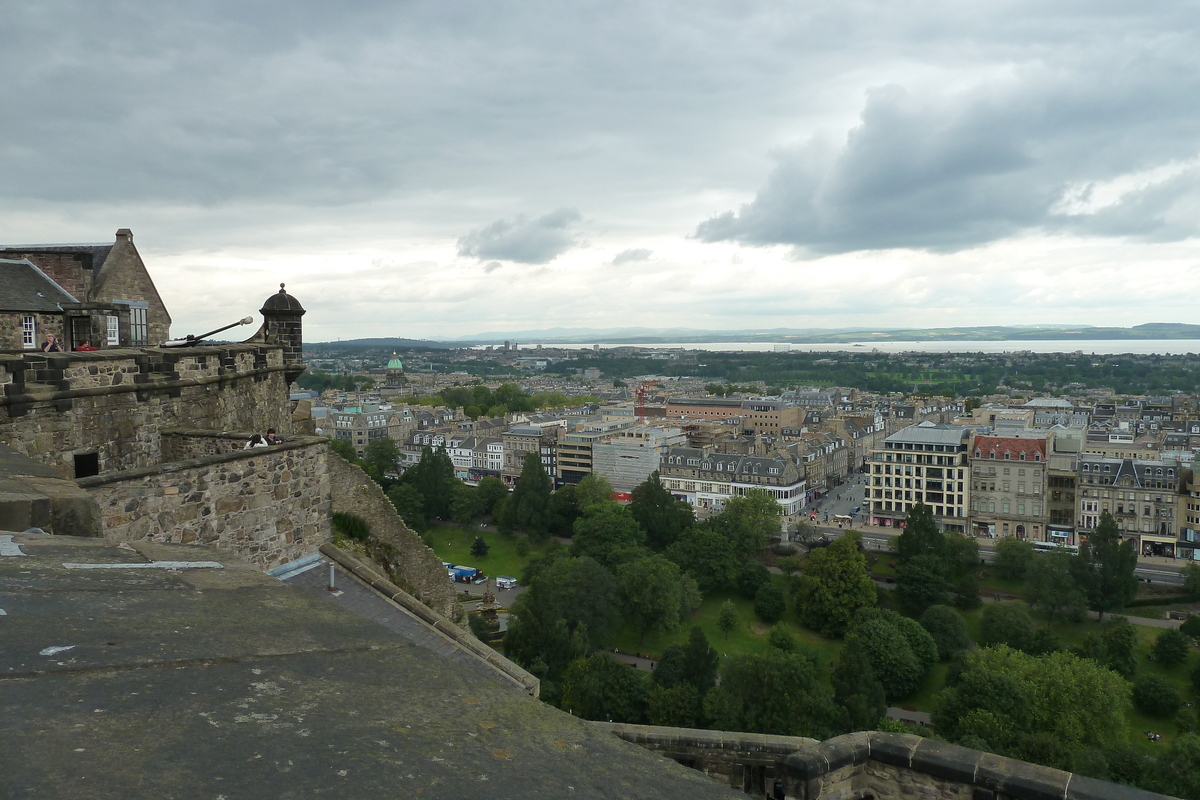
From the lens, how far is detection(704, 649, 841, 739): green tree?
92.1 feet

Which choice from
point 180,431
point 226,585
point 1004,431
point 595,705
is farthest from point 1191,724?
point 1004,431

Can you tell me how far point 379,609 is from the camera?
877cm

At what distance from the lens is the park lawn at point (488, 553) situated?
5509cm

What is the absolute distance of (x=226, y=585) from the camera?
3.01 m

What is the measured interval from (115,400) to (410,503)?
5364 centimetres

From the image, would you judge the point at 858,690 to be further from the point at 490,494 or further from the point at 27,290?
the point at 490,494

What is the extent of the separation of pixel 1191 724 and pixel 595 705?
22.8 m

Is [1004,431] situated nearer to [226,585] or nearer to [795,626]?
[795,626]

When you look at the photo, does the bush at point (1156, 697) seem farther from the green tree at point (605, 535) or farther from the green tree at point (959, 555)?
the green tree at point (605, 535)

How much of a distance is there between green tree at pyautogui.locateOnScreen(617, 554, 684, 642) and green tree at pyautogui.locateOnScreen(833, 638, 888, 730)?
9358mm

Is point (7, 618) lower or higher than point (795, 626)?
higher

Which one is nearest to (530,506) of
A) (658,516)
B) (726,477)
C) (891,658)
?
(658,516)

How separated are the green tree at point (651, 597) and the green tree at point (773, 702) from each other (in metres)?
10.3

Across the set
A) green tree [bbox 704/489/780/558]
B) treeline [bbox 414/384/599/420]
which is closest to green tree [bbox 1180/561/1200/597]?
green tree [bbox 704/489/780/558]
